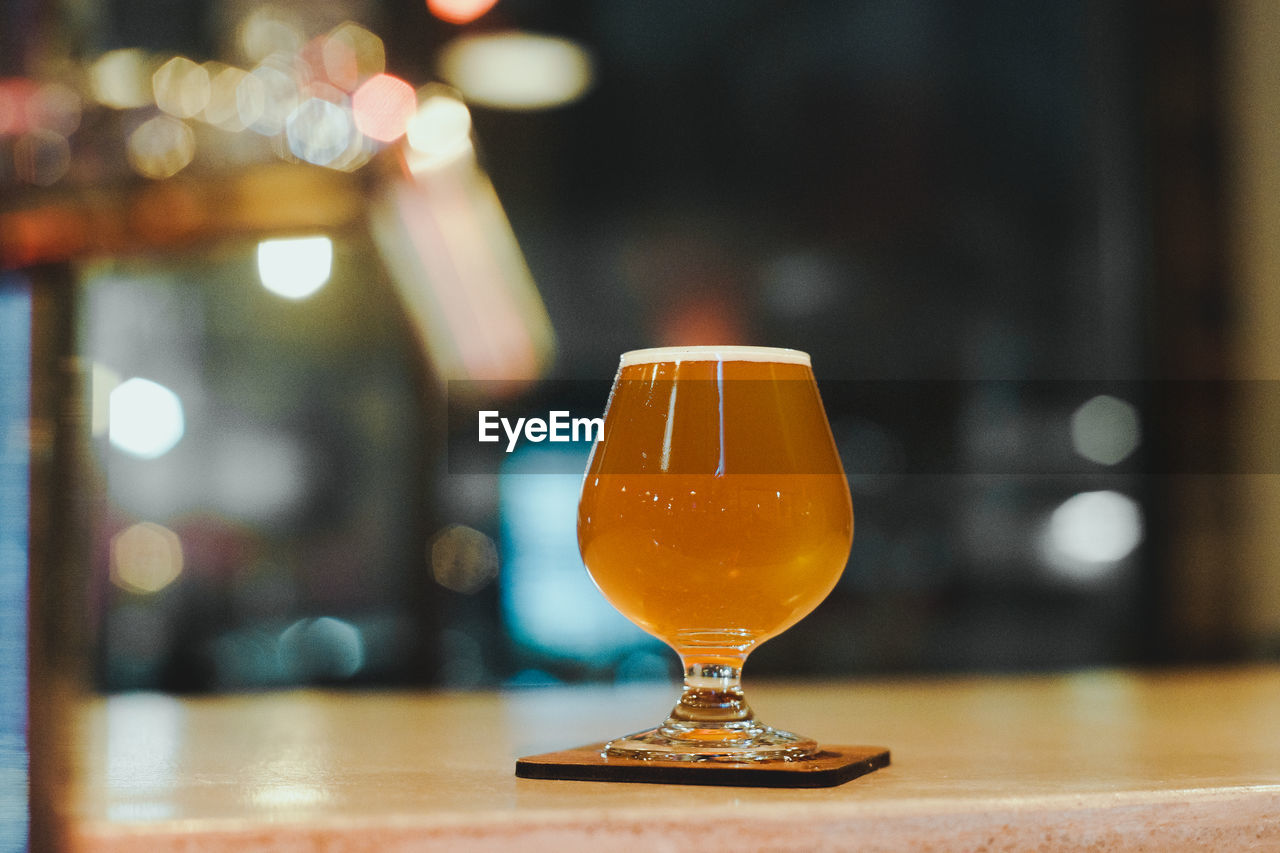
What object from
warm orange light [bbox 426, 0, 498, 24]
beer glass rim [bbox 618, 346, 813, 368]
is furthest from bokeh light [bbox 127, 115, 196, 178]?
beer glass rim [bbox 618, 346, 813, 368]

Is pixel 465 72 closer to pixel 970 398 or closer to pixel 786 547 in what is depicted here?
pixel 970 398

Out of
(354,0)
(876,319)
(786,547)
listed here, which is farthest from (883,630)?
(786,547)

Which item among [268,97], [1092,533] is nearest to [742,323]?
[1092,533]

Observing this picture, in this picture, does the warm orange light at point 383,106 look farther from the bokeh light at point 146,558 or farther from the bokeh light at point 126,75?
the bokeh light at point 146,558

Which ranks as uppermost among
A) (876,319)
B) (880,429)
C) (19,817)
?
(876,319)

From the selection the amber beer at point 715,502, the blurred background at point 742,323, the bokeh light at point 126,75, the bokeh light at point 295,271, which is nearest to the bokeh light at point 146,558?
the blurred background at point 742,323

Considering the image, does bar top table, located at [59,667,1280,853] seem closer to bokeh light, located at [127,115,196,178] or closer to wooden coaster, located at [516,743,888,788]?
wooden coaster, located at [516,743,888,788]

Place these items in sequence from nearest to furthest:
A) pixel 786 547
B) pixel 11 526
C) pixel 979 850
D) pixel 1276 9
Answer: pixel 11 526 → pixel 979 850 → pixel 786 547 → pixel 1276 9
